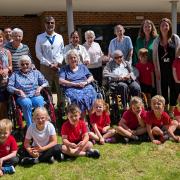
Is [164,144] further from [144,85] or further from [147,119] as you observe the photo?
[144,85]

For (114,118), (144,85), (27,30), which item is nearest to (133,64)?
(144,85)

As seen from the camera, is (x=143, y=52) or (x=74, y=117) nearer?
(x=74, y=117)

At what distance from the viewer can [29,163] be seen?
15.2 feet

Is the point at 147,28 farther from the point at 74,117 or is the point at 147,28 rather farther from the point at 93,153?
the point at 93,153

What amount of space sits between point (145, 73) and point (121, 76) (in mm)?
462

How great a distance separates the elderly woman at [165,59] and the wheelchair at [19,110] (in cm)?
192

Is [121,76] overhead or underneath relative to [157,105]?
overhead

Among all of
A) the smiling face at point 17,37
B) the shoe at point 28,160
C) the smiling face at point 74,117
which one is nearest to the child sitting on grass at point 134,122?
the smiling face at point 74,117

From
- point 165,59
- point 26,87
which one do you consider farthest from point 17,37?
point 165,59

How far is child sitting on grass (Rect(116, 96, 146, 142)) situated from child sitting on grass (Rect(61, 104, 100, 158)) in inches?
26.6

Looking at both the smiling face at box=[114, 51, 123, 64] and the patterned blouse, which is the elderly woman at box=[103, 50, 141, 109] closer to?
the smiling face at box=[114, 51, 123, 64]

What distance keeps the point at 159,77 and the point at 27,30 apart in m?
8.33

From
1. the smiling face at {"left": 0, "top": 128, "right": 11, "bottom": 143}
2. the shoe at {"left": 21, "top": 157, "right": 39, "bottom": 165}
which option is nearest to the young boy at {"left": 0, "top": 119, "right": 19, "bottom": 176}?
the smiling face at {"left": 0, "top": 128, "right": 11, "bottom": 143}

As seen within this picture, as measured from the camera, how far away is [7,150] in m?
4.47
